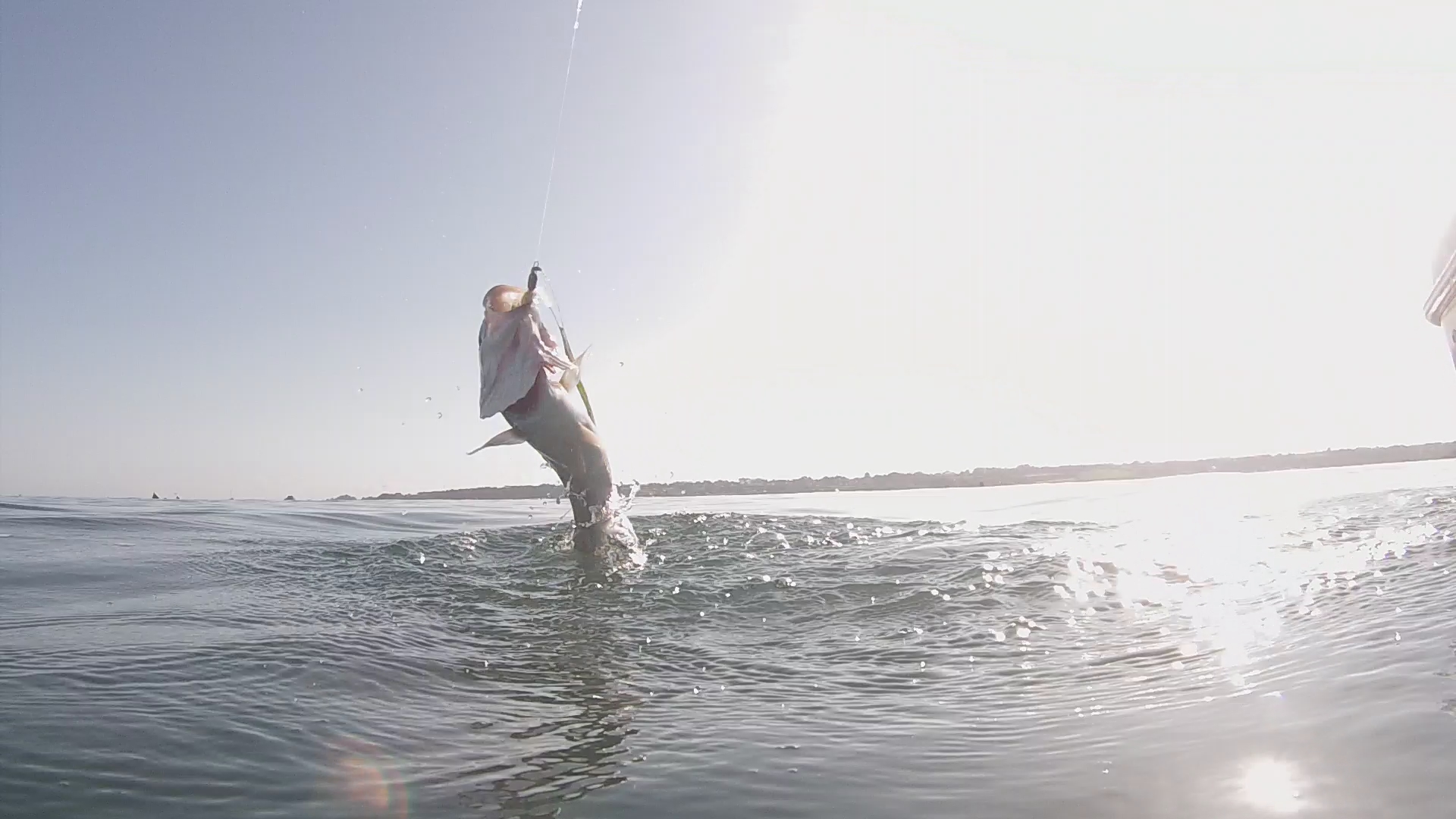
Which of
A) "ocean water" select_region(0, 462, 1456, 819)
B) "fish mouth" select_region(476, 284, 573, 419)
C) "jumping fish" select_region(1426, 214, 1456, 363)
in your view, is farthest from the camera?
"fish mouth" select_region(476, 284, 573, 419)

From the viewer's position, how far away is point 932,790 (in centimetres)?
254

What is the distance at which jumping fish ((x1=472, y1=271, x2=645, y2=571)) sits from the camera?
7.41 m

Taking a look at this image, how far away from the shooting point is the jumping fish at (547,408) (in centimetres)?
741

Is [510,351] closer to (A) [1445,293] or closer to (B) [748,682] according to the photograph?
(B) [748,682]

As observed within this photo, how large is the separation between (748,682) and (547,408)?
4.07 metres

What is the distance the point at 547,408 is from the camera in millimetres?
7559

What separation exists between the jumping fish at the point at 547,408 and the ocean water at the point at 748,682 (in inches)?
24.0

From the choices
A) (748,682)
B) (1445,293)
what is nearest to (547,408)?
(748,682)

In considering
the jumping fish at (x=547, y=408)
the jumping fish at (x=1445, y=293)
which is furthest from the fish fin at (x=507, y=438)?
the jumping fish at (x=1445, y=293)

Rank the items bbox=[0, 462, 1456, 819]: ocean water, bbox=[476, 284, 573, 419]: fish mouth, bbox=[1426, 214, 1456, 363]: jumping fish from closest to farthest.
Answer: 1. bbox=[0, 462, 1456, 819]: ocean water
2. bbox=[1426, 214, 1456, 363]: jumping fish
3. bbox=[476, 284, 573, 419]: fish mouth

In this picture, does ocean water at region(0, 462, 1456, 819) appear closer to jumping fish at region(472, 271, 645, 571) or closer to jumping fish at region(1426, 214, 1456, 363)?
jumping fish at region(472, 271, 645, 571)

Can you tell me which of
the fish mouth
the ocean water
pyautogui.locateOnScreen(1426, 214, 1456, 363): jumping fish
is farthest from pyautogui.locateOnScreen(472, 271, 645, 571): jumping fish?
pyautogui.locateOnScreen(1426, 214, 1456, 363): jumping fish

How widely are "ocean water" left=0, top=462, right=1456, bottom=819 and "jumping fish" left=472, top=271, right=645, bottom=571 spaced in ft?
2.00

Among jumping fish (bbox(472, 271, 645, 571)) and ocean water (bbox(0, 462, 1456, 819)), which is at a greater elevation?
jumping fish (bbox(472, 271, 645, 571))
